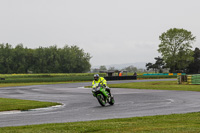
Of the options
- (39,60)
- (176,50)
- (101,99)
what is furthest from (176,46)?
(101,99)

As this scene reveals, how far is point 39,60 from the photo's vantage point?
121938 millimetres

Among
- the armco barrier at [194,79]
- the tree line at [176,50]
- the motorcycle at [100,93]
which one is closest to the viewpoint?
the motorcycle at [100,93]

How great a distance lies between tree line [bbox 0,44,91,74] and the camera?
119m

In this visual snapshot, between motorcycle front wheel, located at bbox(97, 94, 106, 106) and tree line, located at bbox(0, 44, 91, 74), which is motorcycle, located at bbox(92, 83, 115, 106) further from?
tree line, located at bbox(0, 44, 91, 74)

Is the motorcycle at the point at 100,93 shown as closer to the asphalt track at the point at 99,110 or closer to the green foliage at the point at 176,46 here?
the asphalt track at the point at 99,110

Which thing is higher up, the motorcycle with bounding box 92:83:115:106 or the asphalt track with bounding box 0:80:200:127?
the motorcycle with bounding box 92:83:115:106

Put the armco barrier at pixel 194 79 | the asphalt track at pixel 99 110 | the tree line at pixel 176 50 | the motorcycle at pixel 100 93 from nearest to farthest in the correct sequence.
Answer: the asphalt track at pixel 99 110, the motorcycle at pixel 100 93, the armco barrier at pixel 194 79, the tree line at pixel 176 50

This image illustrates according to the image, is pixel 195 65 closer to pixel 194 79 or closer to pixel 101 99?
pixel 194 79

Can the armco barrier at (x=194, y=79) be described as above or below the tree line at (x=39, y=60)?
below

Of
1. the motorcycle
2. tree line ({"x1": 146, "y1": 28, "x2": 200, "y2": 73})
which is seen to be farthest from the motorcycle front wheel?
tree line ({"x1": 146, "y1": 28, "x2": 200, "y2": 73})

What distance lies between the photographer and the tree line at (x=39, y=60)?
Result: 119 m

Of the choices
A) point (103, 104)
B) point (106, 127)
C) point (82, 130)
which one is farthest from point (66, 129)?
point (103, 104)

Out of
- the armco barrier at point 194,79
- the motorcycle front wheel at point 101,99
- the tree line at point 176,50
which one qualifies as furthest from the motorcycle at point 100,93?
the tree line at point 176,50

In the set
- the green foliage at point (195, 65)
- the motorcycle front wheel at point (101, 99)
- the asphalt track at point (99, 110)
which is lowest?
Answer: the asphalt track at point (99, 110)
